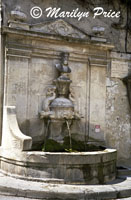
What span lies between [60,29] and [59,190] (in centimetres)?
416

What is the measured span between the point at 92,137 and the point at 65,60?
7.18ft

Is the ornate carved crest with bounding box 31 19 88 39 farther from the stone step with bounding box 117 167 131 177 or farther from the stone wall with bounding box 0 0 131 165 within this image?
the stone step with bounding box 117 167 131 177

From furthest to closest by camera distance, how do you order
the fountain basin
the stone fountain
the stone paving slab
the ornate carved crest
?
1. the ornate carved crest
2. the stone fountain
3. the fountain basin
4. the stone paving slab

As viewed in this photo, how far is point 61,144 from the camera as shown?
6.33 m

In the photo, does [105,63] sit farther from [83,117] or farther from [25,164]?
[25,164]

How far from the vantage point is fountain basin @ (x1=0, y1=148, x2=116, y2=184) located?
5141 millimetres

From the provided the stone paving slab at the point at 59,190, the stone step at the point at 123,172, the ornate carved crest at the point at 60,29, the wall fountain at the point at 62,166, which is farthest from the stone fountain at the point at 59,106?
the stone paving slab at the point at 59,190

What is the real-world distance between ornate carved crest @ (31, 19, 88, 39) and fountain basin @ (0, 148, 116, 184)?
3241mm

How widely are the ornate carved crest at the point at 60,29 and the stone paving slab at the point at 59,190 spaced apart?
3759 millimetres

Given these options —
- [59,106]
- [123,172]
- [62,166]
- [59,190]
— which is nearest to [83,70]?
[59,106]

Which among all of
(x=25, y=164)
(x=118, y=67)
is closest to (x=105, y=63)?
(x=118, y=67)

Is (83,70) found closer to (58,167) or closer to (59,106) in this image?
(59,106)

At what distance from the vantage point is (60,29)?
7.04m

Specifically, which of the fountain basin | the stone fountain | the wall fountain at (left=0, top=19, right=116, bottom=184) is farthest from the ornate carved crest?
the fountain basin
